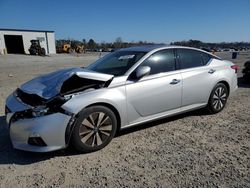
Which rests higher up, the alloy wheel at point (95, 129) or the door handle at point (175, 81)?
the door handle at point (175, 81)

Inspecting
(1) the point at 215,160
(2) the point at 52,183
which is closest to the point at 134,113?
(1) the point at 215,160

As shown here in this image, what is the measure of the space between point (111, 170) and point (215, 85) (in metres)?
3.13

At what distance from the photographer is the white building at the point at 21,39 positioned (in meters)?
45.0

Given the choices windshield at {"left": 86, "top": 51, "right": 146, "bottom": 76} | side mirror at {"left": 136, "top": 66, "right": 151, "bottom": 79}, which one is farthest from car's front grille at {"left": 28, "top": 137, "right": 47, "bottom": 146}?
side mirror at {"left": 136, "top": 66, "right": 151, "bottom": 79}

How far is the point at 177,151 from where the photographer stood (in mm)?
3492

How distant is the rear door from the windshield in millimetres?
934

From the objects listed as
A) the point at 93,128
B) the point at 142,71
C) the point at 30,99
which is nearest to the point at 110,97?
the point at 93,128

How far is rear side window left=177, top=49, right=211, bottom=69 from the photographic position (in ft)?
14.9

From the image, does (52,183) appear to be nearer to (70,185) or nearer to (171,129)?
(70,185)

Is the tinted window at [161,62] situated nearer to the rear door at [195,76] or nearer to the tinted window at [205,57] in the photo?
the rear door at [195,76]

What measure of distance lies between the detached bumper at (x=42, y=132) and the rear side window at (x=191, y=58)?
259 centimetres

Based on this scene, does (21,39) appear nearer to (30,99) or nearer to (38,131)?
(30,99)

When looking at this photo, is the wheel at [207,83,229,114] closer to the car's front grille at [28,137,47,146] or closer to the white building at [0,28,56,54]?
the car's front grille at [28,137,47,146]

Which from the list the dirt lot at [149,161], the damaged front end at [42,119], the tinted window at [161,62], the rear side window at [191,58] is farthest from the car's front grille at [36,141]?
the rear side window at [191,58]
